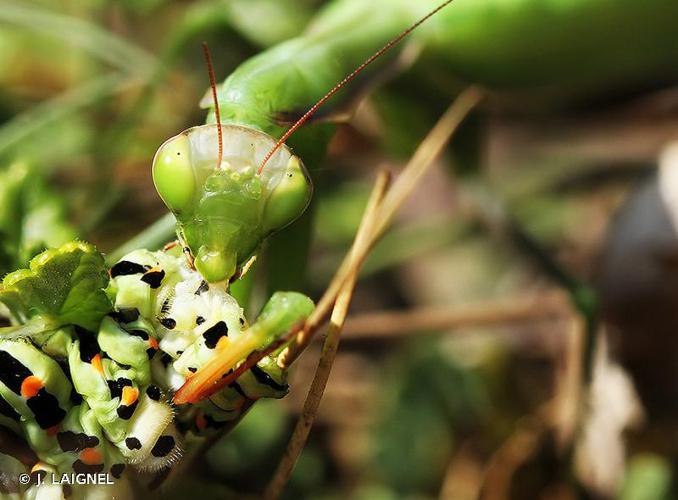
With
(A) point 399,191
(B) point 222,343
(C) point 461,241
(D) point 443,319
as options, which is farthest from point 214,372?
(C) point 461,241

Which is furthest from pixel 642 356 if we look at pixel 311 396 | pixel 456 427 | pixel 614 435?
pixel 311 396

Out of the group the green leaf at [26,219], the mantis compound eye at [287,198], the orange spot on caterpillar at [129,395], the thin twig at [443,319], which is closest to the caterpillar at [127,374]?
the orange spot on caterpillar at [129,395]

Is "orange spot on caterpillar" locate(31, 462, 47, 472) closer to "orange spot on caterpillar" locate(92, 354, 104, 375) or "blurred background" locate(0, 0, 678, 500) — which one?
"orange spot on caterpillar" locate(92, 354, 104, 375)

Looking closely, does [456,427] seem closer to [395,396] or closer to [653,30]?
[395,396]

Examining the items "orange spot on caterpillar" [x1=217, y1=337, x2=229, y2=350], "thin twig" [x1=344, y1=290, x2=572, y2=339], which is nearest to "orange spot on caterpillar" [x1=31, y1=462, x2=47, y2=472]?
"orange spot on caterpillar" [x1=217, y1=337, x2=229, y2=350]

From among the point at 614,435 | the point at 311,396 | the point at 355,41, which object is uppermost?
the point at 355,41

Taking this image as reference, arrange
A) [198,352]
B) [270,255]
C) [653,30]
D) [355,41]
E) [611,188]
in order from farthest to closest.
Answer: [611,188] < [653,30] < [355,41] < [270,255] < [198,352]

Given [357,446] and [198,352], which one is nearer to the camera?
[198,352]

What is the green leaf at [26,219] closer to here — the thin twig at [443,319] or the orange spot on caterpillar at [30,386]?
the orange spot on caterpillar at [30,386]
